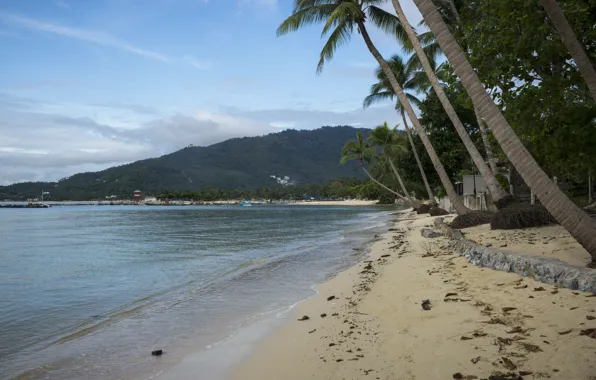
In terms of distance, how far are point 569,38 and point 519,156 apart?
1903mm

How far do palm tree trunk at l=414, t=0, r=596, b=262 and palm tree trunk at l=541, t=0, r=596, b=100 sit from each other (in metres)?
1.24

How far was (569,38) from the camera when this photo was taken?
5.96 m

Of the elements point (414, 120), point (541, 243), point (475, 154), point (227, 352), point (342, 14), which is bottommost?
point (227, 352)

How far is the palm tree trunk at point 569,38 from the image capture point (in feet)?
19.1

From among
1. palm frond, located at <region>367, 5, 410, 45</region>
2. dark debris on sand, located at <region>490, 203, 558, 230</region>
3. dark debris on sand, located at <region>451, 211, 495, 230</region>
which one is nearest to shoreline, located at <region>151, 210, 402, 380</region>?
dark debris on sand, located at <region>490, 203, 558, 230</region>

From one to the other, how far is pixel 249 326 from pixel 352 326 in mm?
1670

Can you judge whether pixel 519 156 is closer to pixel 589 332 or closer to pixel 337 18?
pixel 589 332

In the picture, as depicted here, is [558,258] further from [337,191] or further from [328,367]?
[337,191]

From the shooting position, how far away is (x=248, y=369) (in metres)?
4.40

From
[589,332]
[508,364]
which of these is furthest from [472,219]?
[508,364]

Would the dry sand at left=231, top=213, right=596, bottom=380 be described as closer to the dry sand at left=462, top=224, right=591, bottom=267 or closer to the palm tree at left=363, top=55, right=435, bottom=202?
the dry sand at left=462, top=224, right=591, bottom=267

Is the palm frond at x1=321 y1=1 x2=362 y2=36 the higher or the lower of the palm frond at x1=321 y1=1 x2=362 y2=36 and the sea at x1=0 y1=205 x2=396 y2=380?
the higher

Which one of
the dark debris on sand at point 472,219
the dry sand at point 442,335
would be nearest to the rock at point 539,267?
the dry sand at point 442,335

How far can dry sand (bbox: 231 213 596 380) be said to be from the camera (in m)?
3.42
